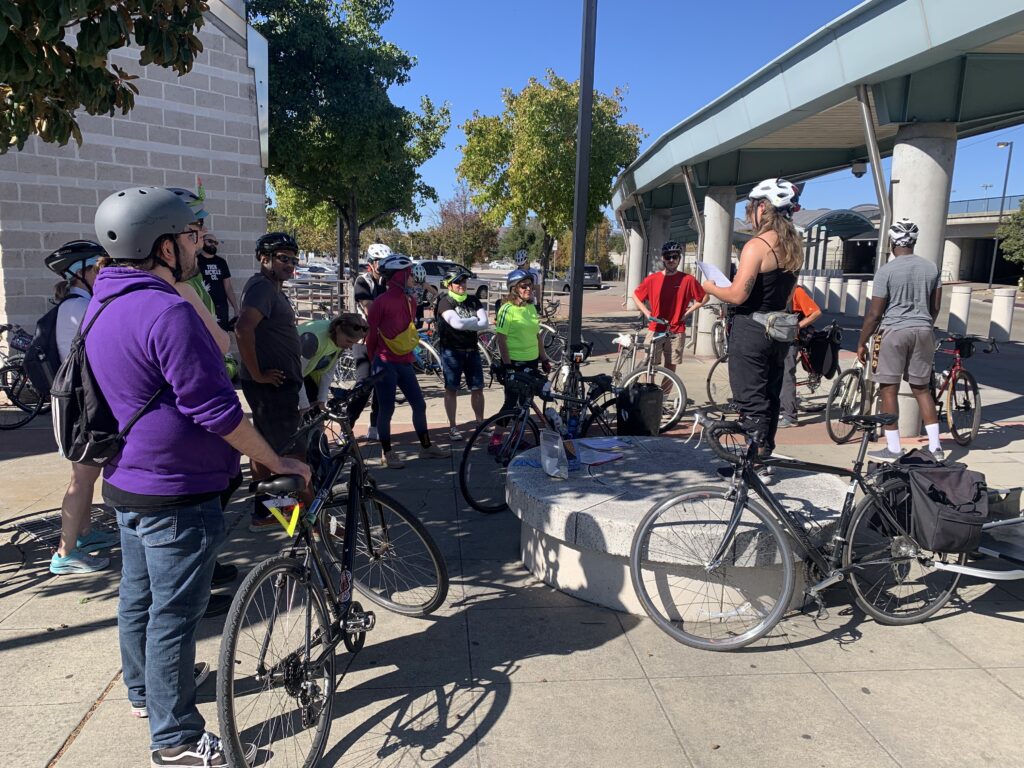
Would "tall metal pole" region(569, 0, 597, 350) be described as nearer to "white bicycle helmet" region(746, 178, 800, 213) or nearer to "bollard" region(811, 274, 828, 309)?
"white bicycle helmet" region(746, 178, 800, 213)

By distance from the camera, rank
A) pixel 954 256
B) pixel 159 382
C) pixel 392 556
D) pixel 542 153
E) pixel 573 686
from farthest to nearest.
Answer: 1. pixel 954 256
2. pixel 542 153
3. pixel 392 556
4. pixel 573 686
5. pixel 159 382

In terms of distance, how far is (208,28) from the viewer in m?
10.2

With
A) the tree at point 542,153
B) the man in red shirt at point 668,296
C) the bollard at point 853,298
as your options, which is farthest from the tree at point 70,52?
the bollard at point 853,298

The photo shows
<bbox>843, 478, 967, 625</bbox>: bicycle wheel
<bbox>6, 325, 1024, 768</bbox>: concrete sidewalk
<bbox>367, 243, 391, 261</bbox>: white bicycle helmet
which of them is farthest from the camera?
<bbox>367, 243, 391, 261</bbox>: white bicycle helmet

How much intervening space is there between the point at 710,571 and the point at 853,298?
23.8m

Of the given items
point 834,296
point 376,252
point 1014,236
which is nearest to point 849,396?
point 376,252

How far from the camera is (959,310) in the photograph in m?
18.1

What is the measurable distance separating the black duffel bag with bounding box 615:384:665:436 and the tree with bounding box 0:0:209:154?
3885 millimetres

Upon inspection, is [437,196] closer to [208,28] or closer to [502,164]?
[502,164]

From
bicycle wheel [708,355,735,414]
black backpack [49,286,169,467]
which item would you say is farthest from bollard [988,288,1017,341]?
black backpack [49,286,169,467]

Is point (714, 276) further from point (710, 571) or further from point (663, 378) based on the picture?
point (663, 378)

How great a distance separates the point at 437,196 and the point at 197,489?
25316 mm

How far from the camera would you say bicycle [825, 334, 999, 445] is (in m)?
6.86

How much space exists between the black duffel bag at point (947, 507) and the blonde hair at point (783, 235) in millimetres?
1290
